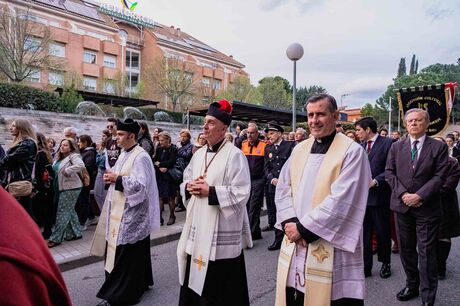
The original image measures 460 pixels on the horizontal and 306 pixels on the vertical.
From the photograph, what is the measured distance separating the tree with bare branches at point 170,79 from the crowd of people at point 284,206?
31.9 metres

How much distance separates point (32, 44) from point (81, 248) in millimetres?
23699

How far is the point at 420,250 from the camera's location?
3.77 meters

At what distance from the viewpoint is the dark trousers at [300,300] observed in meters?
2.56

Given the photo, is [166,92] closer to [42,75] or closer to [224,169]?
[42,75]

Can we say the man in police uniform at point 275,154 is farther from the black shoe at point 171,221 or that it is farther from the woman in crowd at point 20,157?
the woman in crowd at point 20,157

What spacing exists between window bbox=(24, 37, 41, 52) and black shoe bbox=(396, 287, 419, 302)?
2650 cm

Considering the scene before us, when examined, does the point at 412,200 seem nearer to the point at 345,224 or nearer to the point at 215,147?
the point at 345,224

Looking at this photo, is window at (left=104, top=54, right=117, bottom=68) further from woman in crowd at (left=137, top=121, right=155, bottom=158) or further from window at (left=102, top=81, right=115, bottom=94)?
woman in crowd at (left=137, top=121, right=155, bottom=158)

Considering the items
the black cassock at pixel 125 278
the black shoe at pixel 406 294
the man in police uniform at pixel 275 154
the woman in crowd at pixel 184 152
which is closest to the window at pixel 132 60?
the woman in crowd at pixel 184 152

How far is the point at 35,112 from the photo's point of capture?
50.1ft

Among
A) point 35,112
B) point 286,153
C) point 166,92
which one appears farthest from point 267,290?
point 166,92

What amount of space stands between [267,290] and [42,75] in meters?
36.0

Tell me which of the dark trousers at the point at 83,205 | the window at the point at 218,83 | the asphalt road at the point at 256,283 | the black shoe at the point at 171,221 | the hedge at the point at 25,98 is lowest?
the asphalt road at the point at 256,283

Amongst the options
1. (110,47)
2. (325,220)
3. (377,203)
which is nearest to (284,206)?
(325,220)
